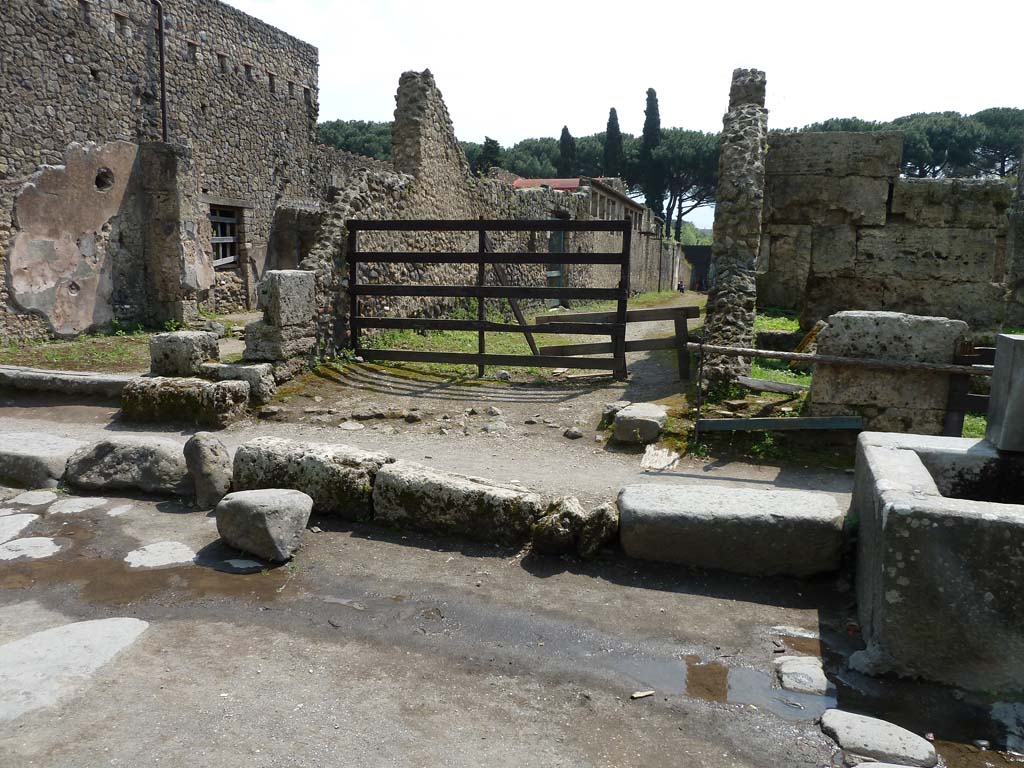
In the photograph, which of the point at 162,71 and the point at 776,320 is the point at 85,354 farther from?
the point at 776,320

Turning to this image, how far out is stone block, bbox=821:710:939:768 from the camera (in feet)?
9.24

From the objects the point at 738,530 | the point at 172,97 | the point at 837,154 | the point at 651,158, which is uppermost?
the point at 651,158

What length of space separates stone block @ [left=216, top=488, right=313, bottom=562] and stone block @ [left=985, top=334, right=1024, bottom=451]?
4.08 metres

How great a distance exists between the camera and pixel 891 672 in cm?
333

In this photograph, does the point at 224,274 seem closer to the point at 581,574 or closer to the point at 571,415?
the point at 571,415

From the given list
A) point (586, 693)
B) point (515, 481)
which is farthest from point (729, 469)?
point (586, 693)

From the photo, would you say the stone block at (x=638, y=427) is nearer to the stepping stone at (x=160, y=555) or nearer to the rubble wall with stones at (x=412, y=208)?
the rubble wall with stones at (x=412, y=208)

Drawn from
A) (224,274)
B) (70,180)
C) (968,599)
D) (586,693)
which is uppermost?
(70,180)

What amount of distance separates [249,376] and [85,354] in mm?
4003

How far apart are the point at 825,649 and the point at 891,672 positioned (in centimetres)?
36

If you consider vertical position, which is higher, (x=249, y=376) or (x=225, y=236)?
(x=225, y=236)

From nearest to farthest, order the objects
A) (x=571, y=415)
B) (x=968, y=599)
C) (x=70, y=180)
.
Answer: (x=968, y=599) < (x=571, y=415) < (x=70, y=180)

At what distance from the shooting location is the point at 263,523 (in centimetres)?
446

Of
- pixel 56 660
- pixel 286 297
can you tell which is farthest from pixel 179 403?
pixel 56 660
